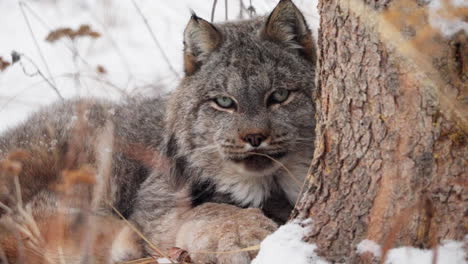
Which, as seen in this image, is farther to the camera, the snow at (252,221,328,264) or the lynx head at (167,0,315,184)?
the lynx head at (167,0,315,184)

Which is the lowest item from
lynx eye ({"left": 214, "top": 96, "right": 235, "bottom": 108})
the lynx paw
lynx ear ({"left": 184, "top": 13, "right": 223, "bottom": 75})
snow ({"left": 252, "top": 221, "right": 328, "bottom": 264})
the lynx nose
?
the lynx paw

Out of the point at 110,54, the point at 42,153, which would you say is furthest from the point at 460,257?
the point at 110,54

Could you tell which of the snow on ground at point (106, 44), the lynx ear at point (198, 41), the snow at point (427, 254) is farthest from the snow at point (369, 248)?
the snow on ground at point (106, 44)

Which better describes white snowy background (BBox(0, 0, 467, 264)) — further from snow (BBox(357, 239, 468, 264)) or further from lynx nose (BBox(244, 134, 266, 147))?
snow (BBox(357, 239, 468, 264))

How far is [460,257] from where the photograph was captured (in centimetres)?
214

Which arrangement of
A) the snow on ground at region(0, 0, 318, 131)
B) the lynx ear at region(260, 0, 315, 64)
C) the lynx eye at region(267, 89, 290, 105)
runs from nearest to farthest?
the lynx eye at region(267, 89, 290, 105) → the lynx ear at region(260, 0, 315, 64) → the snow on ground at region(0, 0, 318, 131)

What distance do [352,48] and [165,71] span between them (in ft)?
13.4

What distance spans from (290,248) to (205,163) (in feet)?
4.74

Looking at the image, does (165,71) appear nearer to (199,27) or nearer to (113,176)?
(113,176)

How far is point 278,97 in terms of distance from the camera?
366 centimetres

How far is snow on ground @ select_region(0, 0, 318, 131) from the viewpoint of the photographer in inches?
232

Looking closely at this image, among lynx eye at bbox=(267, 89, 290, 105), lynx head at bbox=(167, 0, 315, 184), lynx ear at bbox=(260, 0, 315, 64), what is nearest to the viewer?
lynx head at bbox=(167, 0, 315, 184)

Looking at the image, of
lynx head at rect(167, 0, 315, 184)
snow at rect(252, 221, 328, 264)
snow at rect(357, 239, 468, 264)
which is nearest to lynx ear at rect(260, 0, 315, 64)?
lynx head at rect(167, 0, 315, 184)

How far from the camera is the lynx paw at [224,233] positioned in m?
3.15
